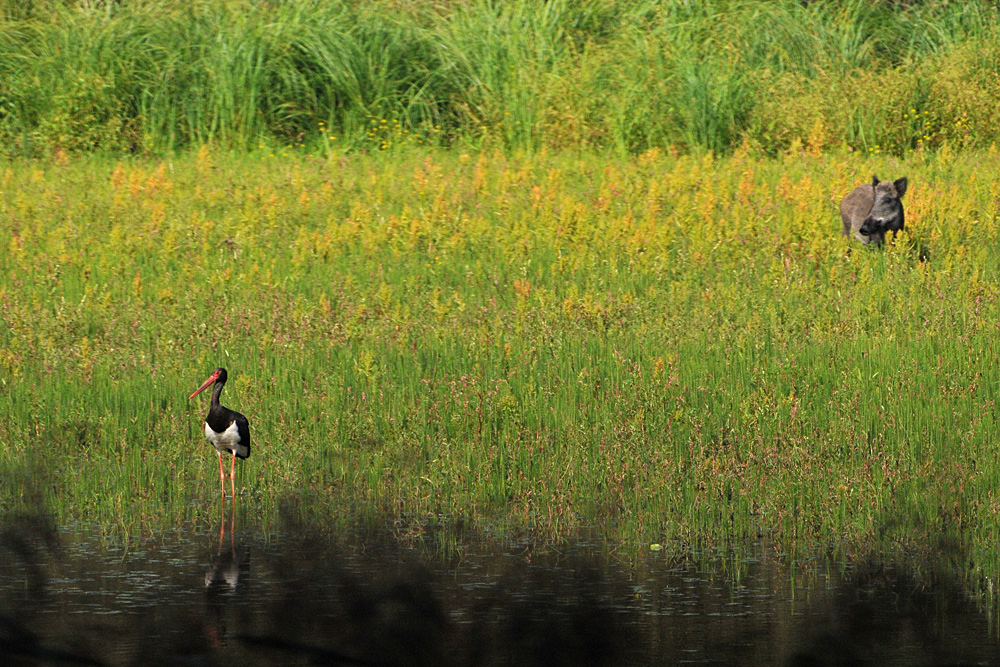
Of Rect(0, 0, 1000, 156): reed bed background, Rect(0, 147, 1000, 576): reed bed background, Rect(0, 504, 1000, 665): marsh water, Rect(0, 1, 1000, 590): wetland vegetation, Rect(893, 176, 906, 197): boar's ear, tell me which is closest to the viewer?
Rect(0, 504, 1000, 665): marsh water

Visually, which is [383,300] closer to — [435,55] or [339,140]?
[339,140]

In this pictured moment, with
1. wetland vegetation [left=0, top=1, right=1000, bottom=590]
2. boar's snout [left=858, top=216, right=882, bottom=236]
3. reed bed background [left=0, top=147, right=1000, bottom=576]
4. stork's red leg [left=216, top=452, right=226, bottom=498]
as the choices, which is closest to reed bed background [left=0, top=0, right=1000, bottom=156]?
wetland vegetation [left=0, top=1, right=1000, bottom=590]

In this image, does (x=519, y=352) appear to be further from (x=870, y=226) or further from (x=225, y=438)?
(x=870, y=226)

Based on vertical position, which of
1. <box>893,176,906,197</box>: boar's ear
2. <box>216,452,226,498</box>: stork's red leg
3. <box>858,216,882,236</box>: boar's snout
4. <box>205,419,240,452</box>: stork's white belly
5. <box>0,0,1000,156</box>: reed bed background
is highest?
<box>0,0,1000,156</box>: reed bed background

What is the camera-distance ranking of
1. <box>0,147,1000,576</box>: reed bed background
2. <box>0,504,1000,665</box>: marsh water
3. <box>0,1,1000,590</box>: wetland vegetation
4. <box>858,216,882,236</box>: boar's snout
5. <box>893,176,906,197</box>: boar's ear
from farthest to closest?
<box>893,176,906,197</box>: boar's ear
<box>858,216,882,236</box>: boar's snout
<box>0,1,1000,590</box>: wetland vegetation
<box>0,147,1000,576</box>: reed bed background
<box>0,504,1000,665</box>: marsh water

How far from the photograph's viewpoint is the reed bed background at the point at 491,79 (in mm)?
18781

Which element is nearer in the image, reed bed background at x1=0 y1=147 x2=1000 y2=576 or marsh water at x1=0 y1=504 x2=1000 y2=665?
marsh water at x1=0 y1=504 x2=1000 y2=665

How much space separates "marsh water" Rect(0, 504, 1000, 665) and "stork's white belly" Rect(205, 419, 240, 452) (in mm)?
644

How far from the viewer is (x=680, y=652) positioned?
5.50 metres

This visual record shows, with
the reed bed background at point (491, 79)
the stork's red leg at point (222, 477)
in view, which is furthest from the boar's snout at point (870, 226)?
the stork's red leg at point (222, 477)

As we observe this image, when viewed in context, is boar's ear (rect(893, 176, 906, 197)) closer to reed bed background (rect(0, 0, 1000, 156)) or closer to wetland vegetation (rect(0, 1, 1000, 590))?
wetland vegetation (rect(0, 1, 1000, 590))

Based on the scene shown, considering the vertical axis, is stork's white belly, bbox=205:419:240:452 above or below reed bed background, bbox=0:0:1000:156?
below

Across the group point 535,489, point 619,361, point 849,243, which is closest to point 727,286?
point 849,243

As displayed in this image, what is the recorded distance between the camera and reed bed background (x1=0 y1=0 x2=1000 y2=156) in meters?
18.8
